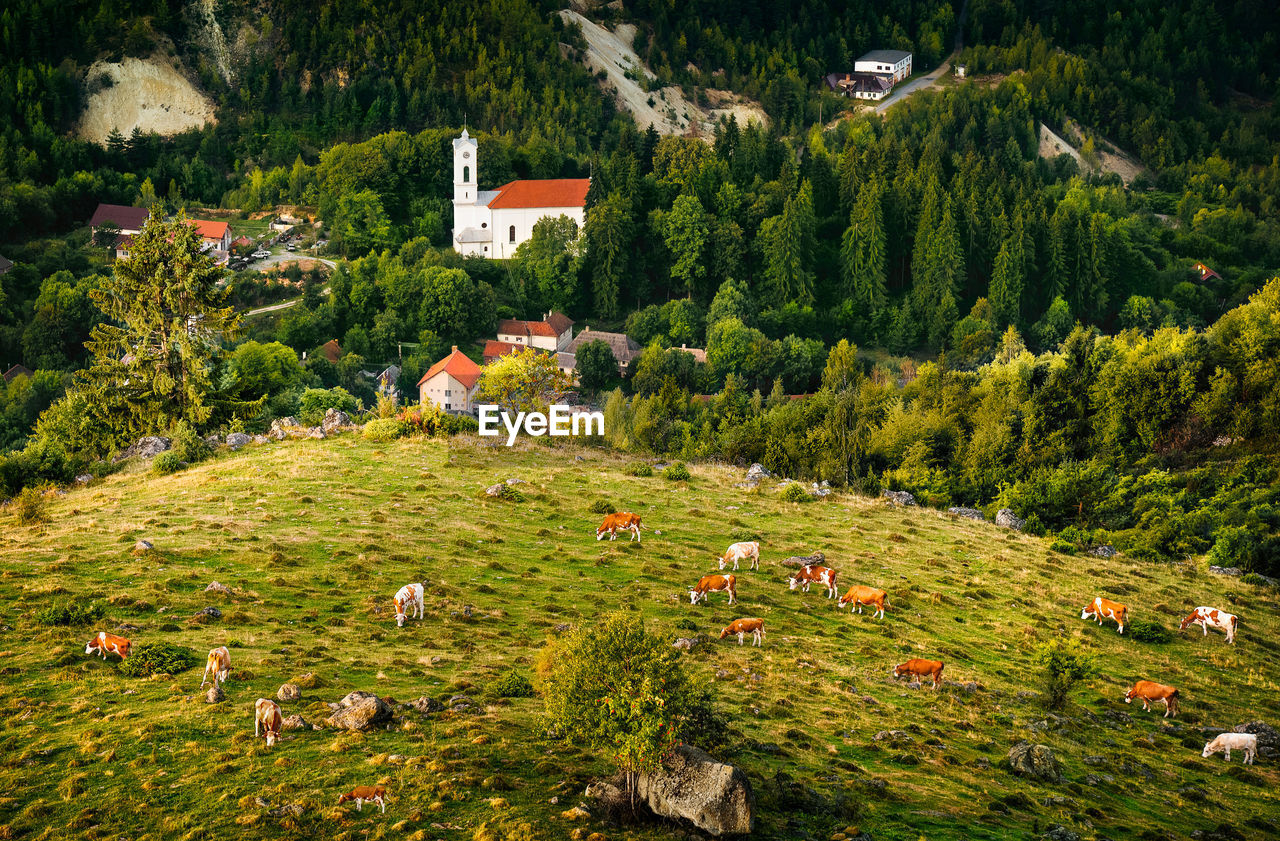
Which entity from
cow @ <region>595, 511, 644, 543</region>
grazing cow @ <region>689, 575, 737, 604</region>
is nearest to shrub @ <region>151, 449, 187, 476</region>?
cow @ <region>595, 511, 644, 543</region>

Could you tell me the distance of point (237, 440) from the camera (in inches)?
2035

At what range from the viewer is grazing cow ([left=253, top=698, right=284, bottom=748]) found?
2062 centimetres

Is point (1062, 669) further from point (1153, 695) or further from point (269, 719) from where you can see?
point (269, 719)

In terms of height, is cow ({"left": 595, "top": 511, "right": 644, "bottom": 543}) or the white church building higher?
the white church building

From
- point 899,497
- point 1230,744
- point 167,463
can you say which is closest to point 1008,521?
point 899,497

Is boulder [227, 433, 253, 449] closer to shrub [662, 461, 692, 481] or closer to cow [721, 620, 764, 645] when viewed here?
shrub [662, 461, 692, 481]

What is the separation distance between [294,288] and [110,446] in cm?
7477

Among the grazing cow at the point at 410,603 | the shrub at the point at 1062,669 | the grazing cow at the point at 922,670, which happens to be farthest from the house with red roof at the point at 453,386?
the shrub at the point at 1062,669

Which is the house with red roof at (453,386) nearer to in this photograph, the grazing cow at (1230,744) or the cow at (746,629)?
the cow at (746,629)

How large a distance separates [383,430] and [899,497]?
90.8ft

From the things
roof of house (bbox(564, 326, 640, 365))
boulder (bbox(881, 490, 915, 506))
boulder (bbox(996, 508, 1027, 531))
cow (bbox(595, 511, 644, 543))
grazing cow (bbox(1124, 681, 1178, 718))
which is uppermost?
cow (bbox(595, 511, 644, 543))

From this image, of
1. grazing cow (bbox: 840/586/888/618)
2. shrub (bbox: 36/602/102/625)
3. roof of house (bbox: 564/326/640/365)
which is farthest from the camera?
roof of house (bbox: 564/326/640/365)

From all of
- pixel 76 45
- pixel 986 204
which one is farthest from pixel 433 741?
pixel 76 45

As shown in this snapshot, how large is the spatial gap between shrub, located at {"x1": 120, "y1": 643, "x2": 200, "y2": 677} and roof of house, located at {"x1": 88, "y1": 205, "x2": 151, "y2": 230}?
131678 mm
